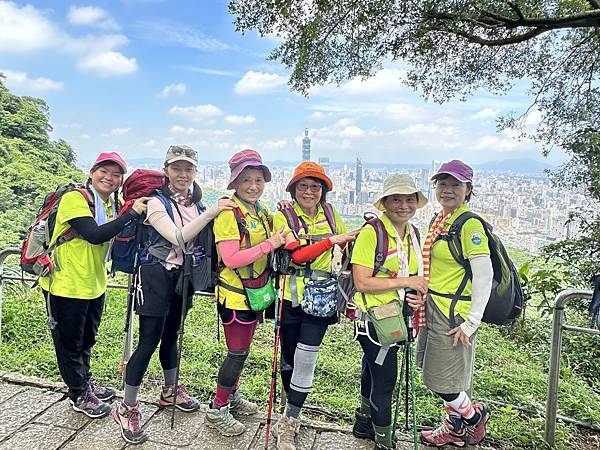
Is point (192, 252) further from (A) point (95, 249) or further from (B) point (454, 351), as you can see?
(B) point (454, 351)

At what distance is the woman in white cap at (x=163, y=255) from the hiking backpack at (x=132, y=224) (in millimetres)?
65

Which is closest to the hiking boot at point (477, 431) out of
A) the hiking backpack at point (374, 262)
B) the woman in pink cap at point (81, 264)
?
the hiking backpack at point (374, 262)

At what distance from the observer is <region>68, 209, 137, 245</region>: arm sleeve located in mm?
2496

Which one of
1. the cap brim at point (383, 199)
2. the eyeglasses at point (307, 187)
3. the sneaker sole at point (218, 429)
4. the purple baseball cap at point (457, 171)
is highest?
the purple baseball cap at point (457, 171)

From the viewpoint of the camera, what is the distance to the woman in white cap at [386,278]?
2.36 m

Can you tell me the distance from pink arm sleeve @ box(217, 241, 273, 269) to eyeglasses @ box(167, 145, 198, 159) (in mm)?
547

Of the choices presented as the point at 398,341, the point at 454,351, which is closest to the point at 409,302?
the point at 398,341

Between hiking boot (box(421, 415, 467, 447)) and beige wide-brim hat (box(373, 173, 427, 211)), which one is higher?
beige wide-brim hat (box(373, 173, 427, 211))

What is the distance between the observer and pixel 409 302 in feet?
8.05

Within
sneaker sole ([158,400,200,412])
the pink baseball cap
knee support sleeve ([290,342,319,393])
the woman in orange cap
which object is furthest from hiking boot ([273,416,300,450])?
the pink baseball cap

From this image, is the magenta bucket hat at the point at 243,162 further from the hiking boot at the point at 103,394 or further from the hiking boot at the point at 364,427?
the hiking boot at the point at 103,394

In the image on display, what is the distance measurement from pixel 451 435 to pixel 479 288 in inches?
37.7

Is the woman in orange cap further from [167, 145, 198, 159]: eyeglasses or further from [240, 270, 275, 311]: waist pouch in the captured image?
[167, 145, 198, 159]: eyeglasses

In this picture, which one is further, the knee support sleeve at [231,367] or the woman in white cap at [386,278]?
the knee support sleeve at [231,367]
